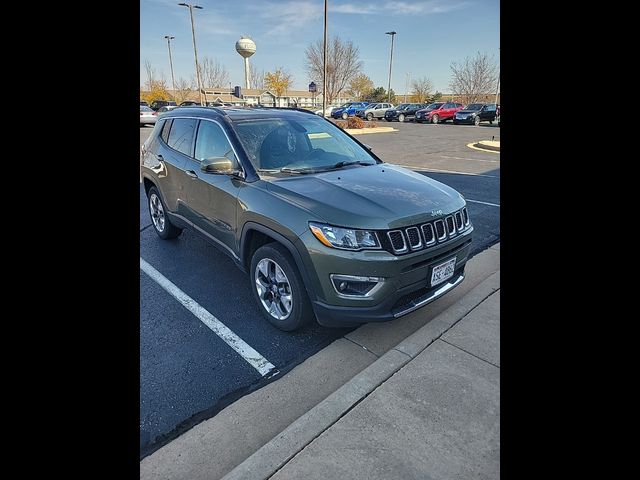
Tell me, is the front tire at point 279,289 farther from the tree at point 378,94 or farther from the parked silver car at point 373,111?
the tree at point 378,94

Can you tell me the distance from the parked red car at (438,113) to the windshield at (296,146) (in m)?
30.7

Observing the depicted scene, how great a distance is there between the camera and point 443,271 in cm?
283

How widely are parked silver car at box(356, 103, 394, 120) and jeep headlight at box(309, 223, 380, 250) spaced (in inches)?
1369

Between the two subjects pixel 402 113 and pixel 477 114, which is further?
pixel 402 113

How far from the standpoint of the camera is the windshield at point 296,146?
3357 millimetres

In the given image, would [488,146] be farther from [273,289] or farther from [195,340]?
[195,340]

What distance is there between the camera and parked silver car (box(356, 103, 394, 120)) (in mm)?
35844

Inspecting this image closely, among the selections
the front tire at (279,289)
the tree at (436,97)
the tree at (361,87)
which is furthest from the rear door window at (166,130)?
the tree at (436,97)

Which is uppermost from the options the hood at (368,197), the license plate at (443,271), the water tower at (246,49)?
the water tower at (246,49)

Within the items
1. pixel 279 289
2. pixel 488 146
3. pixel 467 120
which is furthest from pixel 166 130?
pixel 467 120

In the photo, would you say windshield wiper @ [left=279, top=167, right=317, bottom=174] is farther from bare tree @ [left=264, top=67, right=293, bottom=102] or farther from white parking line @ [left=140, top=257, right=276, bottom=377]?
bare tree @ [left=264, top=67, right=293, bottom=102]

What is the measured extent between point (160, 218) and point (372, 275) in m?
3.68
